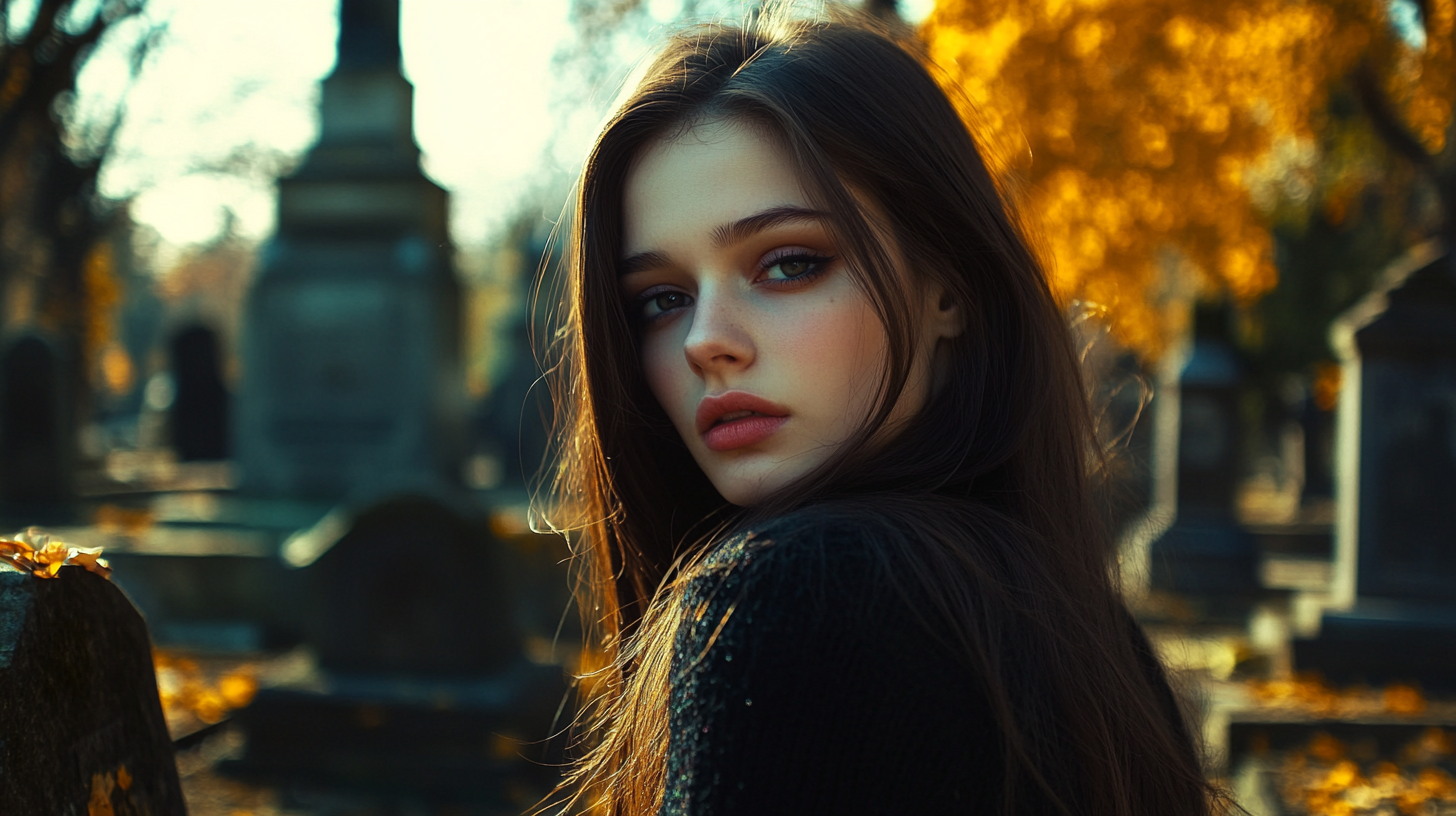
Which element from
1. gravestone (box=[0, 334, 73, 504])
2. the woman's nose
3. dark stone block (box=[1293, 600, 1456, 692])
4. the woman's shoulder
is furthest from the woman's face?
gravestone (box=[0, 334, 73, 504])

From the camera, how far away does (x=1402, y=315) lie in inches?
265

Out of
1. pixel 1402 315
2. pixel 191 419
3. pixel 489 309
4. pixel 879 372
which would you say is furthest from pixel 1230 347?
pixel 489 309

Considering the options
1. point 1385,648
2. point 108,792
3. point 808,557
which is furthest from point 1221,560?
point 108,792

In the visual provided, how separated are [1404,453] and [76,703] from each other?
7.69m

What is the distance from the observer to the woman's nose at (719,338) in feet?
3.92

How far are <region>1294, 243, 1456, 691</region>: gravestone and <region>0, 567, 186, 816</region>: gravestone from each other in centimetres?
697

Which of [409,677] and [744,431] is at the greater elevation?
[744,431]

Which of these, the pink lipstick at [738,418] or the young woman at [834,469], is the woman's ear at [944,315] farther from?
the pink lipstick at [738,418]

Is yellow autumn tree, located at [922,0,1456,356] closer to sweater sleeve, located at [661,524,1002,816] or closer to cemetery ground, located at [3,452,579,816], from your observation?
cemetery ground, located at [3,452,579,816]

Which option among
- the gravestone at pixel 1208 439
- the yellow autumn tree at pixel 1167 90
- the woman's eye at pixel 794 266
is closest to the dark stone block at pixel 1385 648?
the yellow autumn tree at pixel 1167 90

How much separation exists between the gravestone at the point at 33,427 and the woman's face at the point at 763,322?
12.1m

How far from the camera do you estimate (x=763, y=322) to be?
1204 mm

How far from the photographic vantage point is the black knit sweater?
83 centimetres

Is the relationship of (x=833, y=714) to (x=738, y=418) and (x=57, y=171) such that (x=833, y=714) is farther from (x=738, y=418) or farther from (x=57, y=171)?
(x=57, y=171)
